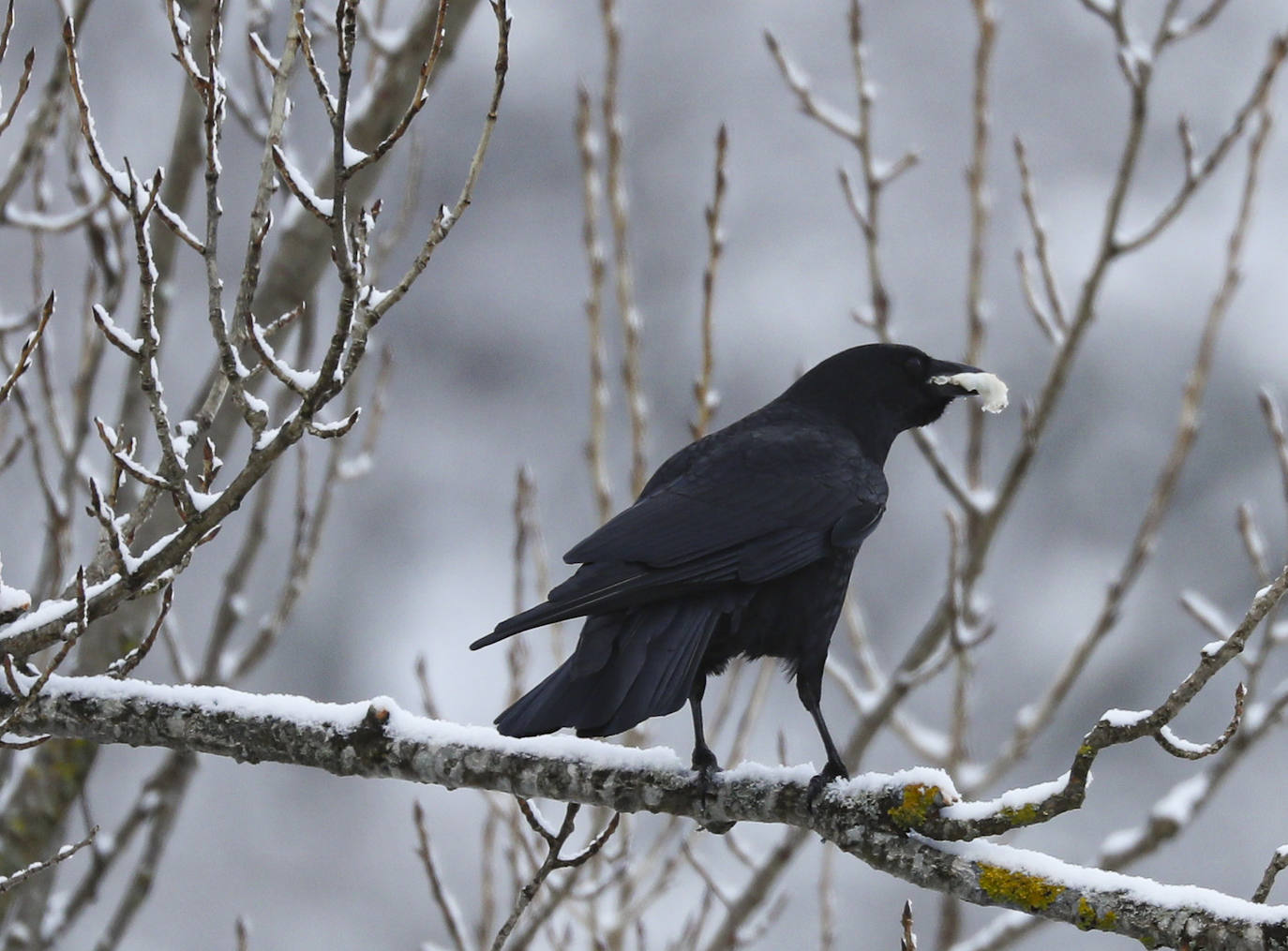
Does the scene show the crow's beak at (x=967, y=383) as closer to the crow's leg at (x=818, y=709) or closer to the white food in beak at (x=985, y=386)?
the white food in beak at (x=985, y=386)

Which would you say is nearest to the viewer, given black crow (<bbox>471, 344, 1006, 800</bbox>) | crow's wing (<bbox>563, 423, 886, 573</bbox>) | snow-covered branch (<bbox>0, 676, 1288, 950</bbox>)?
snow-covered branch (<bbox>0, 676, 1288, 950</bbox>)

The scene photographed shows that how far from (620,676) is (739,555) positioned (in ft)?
1.81

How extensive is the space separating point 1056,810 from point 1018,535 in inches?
617

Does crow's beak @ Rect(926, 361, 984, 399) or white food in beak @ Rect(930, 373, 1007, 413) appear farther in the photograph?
crow's beak @ Rect(926, 361, 984, 399)

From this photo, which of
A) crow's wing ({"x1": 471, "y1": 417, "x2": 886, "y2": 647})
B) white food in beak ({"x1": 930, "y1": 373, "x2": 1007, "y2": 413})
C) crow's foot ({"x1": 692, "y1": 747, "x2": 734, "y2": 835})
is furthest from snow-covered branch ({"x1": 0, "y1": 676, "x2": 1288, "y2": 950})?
white food in beak ({"x1": 930, "y1": 373, "x2": 1007, "y2": 413})

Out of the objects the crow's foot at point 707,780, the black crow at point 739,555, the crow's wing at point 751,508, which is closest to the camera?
the crow's foot at point 707,780

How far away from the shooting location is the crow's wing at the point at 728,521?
9.79ft

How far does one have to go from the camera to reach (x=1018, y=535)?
56.5 ft

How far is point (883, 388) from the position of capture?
4.27 meters

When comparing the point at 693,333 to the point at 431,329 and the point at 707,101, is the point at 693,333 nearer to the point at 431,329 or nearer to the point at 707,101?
the point at 431,329

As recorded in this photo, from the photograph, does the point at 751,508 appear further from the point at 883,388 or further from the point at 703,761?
the point at 883,388

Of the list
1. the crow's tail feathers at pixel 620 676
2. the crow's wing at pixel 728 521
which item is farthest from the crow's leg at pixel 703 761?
the crow's wing at pixel 728 521

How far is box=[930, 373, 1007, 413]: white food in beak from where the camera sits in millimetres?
4020

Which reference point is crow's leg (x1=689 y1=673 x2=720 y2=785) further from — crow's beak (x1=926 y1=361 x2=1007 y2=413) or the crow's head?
crow's beak (x1=926 y1=361 x2=1007 y2=413)
